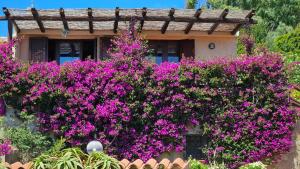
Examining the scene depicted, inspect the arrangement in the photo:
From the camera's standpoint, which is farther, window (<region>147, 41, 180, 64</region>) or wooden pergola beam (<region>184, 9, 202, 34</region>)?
window (<region>147, 41, 180, 64</region>)

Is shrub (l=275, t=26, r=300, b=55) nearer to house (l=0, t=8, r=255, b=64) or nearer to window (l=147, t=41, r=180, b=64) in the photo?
house (l=0, t=8, r=255, b=64)

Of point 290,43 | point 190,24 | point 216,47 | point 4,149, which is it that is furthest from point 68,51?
point 290,43

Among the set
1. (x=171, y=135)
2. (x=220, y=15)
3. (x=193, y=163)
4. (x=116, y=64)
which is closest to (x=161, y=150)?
(x=171, y=135)

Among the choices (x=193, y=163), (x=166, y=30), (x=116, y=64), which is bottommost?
(x=193, y=163)

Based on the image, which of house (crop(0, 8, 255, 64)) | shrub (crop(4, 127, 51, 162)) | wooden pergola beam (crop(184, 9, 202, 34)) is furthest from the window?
shrub (crop(4, 127, 51, 162))

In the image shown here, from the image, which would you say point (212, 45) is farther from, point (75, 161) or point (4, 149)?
point (75, 161)

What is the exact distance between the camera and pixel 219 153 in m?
14.7

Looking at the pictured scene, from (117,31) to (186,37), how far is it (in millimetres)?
2228

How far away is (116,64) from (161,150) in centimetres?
247

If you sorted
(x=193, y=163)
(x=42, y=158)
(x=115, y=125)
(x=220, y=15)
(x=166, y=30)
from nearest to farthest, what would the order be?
(x=42, y=158)
(x=193, y=163)
(x=115, y=125)
(x=220, y=15)
(x=166, y=30)

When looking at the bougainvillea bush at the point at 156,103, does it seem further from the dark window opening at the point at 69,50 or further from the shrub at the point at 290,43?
the shrub at the point at 290,43

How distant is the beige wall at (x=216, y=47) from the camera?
18406 millimetres

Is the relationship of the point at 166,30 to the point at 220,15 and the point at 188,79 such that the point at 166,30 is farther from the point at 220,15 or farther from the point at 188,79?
the point at 188,79

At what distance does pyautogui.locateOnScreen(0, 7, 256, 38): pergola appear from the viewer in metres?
15.9
